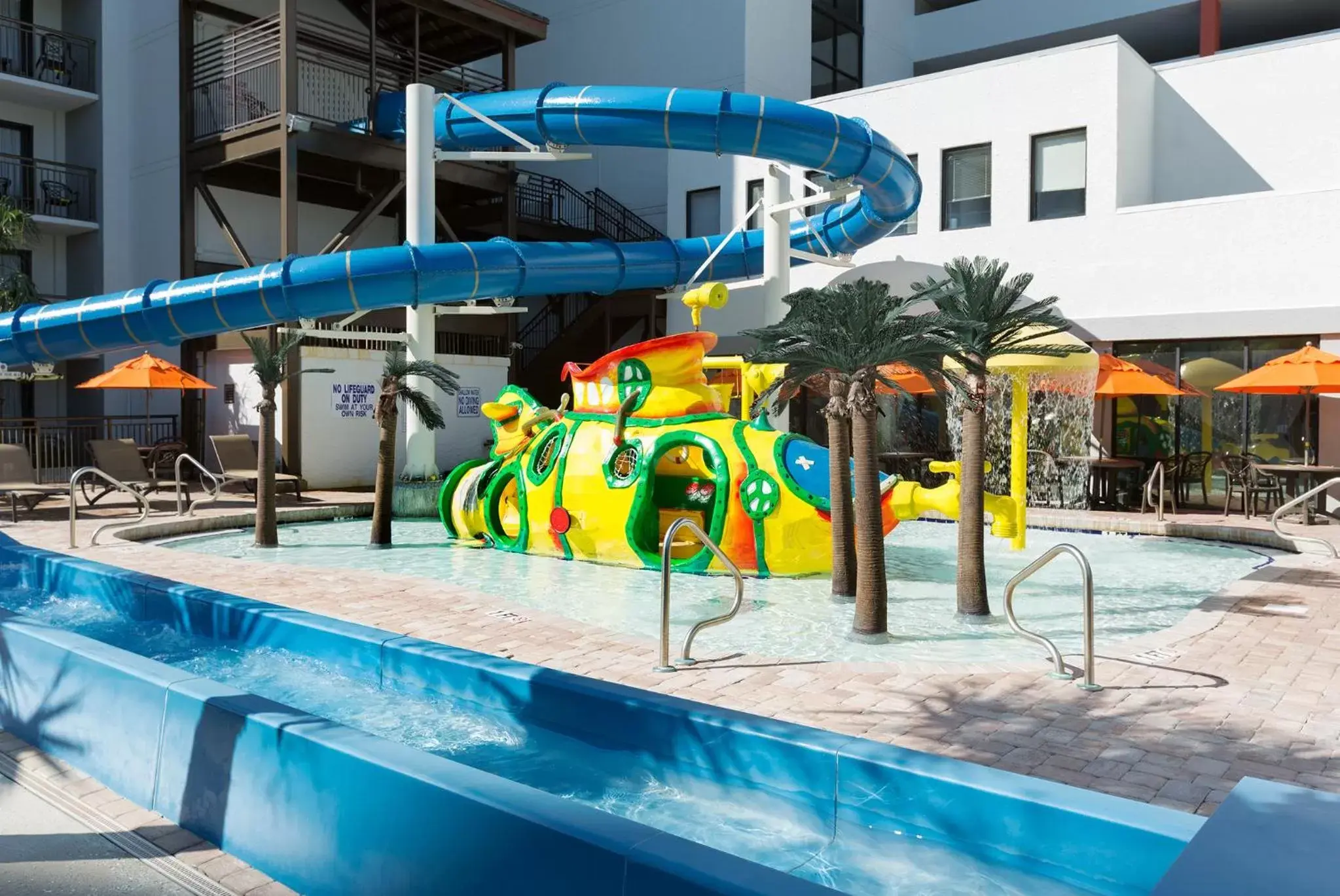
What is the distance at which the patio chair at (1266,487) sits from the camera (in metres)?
15.3

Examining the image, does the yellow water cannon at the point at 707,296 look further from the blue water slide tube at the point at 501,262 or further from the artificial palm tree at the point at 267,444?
the artificial palm tree at the point at 267,444

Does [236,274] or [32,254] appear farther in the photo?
[32,254]

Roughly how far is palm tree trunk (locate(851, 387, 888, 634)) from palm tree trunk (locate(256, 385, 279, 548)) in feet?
24.6

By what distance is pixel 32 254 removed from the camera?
24.4 m

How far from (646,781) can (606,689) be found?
1.56ft

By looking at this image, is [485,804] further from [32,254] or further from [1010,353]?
[32,254]

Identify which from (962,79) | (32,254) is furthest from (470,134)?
(32,254)

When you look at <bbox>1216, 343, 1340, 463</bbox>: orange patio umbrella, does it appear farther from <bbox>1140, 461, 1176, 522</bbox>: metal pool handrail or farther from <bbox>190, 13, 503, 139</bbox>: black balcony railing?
<bbox>190, 13, 503, 139</bbox>: black balcony railing

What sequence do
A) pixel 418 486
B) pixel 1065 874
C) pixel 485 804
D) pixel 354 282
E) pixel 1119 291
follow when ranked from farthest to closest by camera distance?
1. pixel 1119 291
2. pixel 418 486
3. pixel 354 282
4. pixel 1065 874
5. pixel 485 804

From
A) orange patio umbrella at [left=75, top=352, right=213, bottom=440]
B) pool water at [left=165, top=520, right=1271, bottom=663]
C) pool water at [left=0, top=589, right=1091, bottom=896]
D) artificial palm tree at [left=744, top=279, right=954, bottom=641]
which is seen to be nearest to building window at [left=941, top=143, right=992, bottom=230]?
pool water at [left=165, top=520, right=1271, bottom=663]

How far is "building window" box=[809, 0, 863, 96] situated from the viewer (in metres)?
28.0

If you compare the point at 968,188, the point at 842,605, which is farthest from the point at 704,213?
the point at 842,605

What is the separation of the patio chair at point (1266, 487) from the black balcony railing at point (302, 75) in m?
16.4

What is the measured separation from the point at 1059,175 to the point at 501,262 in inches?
419
